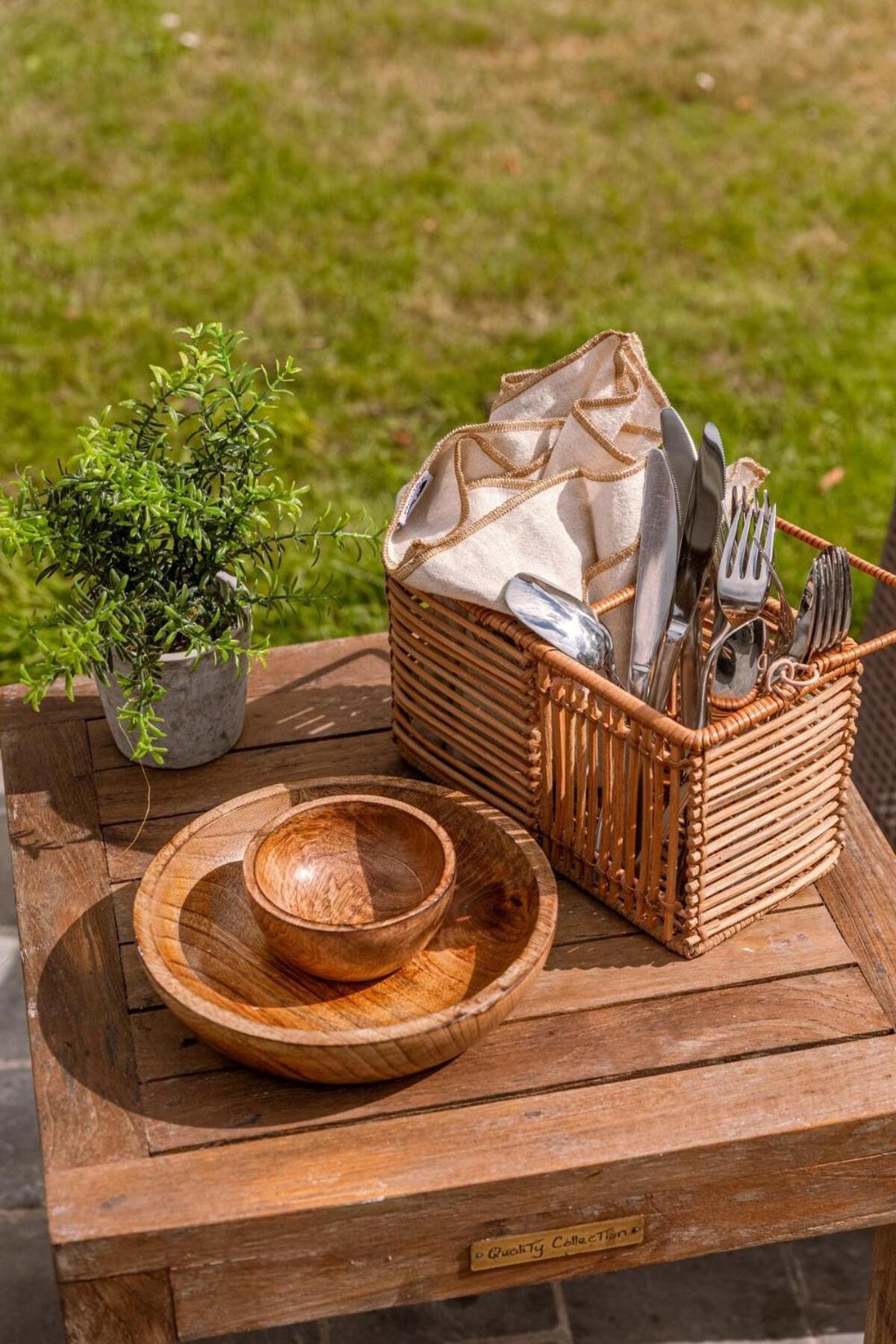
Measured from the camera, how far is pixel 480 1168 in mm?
1140

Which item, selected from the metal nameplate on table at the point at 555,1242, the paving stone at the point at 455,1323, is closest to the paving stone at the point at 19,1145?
the paving stone at the point at 455,1323

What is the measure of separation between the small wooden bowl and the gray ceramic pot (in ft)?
0.77

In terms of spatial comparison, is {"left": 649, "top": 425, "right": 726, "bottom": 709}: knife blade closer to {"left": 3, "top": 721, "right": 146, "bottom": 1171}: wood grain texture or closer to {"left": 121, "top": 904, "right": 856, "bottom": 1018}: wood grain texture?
{"left": 121, "top": 904, "right": 856, "bottom": 1018}: wood grain texture

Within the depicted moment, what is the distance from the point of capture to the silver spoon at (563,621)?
1298 millimetres

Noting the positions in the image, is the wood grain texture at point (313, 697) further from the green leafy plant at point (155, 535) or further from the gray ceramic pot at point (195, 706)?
the green leafy plant at point (155, 535)

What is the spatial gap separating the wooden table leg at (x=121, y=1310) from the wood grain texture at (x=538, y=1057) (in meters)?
0.10

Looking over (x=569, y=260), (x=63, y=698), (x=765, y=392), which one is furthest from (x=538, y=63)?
(x=63, y=698)

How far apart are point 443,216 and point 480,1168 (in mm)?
3593

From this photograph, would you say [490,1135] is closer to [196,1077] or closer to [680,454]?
[196,1077]

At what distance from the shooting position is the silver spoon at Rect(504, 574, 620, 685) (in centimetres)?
130

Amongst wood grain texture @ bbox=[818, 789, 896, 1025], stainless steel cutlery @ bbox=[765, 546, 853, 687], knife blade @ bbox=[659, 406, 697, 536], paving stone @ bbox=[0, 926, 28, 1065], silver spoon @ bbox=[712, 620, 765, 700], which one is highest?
knife blade @ bbox=[659, 406, 697, 536]

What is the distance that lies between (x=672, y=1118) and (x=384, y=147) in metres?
4.02

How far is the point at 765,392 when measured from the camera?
3617mm

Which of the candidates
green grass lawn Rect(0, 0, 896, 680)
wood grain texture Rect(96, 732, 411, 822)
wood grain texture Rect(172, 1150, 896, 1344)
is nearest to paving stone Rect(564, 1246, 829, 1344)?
wood grain texture Rect(172, 1150, 896, 1344)
